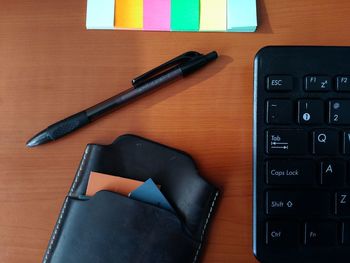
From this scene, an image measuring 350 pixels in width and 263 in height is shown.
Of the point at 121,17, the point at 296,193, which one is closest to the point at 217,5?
the point at 121,17

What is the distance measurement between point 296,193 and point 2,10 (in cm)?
40

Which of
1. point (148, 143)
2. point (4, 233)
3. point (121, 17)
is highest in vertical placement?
point (121, 17)

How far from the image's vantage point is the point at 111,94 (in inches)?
16.2

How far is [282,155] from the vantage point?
1.15ft

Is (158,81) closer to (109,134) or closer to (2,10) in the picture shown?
(109,134)

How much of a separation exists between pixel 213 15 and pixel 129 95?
141 mm

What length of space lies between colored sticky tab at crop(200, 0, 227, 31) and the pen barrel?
68 millimetres

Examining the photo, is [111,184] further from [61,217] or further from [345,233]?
[345,233]

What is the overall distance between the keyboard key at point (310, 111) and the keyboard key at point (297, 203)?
0.24ft

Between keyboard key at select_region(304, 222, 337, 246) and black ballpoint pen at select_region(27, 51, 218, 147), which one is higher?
black ballpoint pen at select_region(27, 51, 218, 147)

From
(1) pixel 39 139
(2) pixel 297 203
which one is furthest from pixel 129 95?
(2) pixel 297 203

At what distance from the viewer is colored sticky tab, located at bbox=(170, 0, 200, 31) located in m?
0.42

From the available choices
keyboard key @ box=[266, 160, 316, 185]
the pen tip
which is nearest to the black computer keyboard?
keyboard key @ box=[266, 160, 316, 185]

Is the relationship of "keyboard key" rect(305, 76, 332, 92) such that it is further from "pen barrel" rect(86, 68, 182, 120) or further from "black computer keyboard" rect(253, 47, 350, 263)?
"pen barrel" rect(86, 68, 182, 120)
